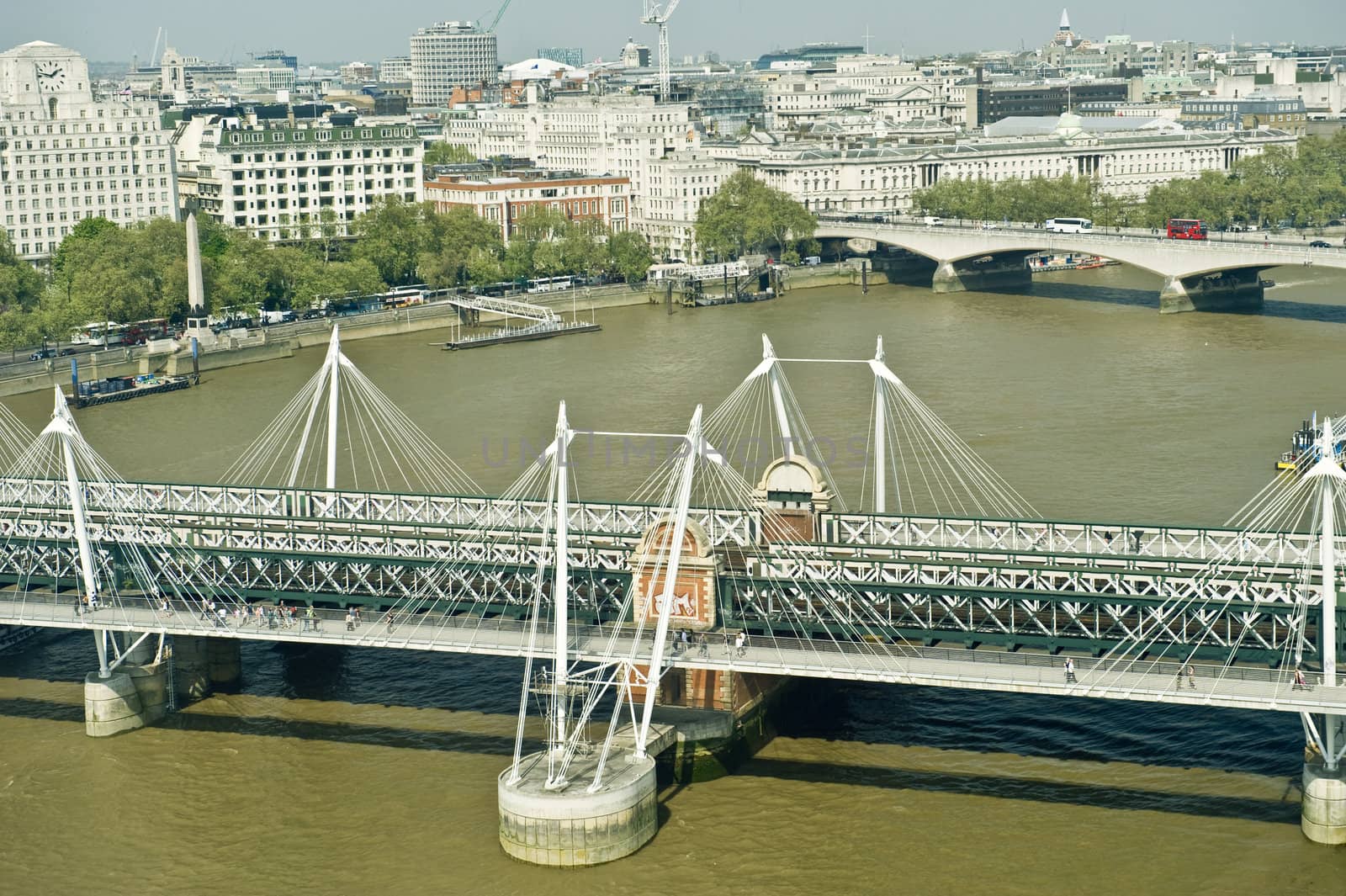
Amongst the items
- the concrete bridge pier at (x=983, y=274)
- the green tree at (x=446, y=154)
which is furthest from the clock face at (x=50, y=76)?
the concrete bridge pier at (x=983, y=274)

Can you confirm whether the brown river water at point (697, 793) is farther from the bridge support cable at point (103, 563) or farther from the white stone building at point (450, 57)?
the white stone building at point (450, 57)

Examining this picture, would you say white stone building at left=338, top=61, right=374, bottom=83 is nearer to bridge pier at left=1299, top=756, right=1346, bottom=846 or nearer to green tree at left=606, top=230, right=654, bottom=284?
green tree at left=606, top=230, right=654, bottom=284

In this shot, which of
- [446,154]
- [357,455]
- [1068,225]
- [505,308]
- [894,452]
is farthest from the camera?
[446,154]

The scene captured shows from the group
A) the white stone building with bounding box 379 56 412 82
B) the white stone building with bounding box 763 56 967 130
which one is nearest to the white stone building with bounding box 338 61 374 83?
the white stone building with bounding box 379 56 412 82

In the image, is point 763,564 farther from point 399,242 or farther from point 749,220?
point 749,220

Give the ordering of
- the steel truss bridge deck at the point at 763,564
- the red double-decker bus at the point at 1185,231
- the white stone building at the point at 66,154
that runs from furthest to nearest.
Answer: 1. the white stone building at the point at 66,154
2. the red double-decker bus at the point at 1185,231
3. the steel truss bridge deck at the point at 763,564

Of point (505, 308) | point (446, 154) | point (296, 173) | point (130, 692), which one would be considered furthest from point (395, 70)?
point (130, 692)
